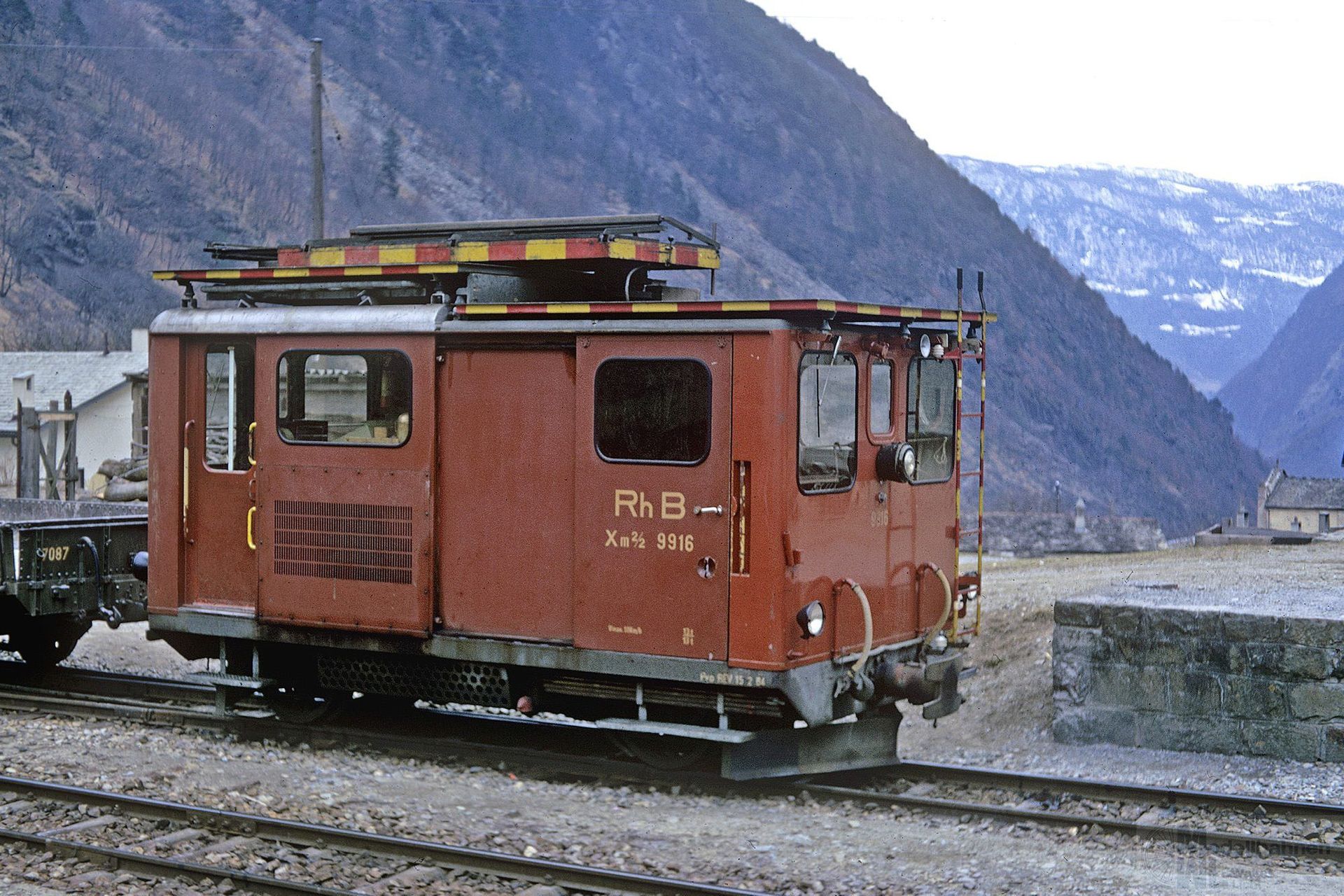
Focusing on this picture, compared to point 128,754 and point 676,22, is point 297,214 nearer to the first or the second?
point 676,22

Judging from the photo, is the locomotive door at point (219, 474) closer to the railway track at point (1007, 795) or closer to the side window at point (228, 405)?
the side window at point (228, 405)

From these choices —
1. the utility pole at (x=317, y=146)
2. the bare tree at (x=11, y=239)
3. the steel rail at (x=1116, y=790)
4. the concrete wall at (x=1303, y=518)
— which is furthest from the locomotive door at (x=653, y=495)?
the concrete wall at (x=1303, y=518)

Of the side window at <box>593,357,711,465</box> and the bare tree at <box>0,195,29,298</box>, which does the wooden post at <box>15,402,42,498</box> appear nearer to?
the side window at <box>593,357,711,465</box>

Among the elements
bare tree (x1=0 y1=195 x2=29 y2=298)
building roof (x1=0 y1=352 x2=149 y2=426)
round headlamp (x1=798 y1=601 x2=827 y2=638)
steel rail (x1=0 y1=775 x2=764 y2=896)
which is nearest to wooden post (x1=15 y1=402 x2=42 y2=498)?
steel rail (x1=0 y1=775 x2=764 y2=896)

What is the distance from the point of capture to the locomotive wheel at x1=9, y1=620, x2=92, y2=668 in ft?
42.4

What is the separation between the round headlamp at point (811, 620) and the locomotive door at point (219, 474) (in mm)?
3831

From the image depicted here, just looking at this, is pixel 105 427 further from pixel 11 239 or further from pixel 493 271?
pixel 493 271

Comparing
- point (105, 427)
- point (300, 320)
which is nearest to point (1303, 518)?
point (105, 427)

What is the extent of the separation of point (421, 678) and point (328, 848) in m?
2.22

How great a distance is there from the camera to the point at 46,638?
12.9m

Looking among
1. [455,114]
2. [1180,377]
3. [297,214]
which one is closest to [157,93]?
[297,214]

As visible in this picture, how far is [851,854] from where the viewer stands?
752cm

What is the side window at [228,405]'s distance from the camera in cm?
998

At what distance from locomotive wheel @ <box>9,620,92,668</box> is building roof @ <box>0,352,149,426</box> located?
35.8m
